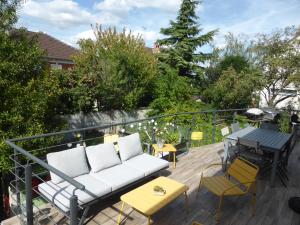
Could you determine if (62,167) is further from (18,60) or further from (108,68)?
(108,68)

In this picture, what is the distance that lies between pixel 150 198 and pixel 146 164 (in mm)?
1298

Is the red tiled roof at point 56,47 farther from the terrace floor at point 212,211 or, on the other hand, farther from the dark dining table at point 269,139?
the terrace floor at point 212,211

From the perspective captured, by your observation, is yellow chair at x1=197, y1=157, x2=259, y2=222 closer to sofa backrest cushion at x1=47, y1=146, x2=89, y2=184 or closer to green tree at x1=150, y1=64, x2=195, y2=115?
sofa backrest cushion at x1=47, y1=146, x2=89, y2=184

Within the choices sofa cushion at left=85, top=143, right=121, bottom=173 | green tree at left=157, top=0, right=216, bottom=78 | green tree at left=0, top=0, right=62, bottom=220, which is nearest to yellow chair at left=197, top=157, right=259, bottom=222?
sofa cushion at left=85, top=143, right=121, bottom=173

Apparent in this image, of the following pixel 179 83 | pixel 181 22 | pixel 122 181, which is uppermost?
pixel 181 22

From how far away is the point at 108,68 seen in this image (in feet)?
36.2

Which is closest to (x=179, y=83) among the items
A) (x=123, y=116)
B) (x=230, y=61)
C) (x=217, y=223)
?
(x=123, y=116)

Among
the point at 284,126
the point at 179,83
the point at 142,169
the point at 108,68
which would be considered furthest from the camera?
the point at 179,83

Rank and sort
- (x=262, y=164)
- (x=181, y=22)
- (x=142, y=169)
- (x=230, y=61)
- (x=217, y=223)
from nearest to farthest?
(x=217, y=223) → (x=142, y=169) → (x=262, y=164) → (x=181, y=22) → (x=230, y=61)

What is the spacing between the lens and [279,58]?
557 inches

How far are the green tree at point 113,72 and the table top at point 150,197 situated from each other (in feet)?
24.4

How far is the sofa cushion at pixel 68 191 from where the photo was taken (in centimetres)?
318

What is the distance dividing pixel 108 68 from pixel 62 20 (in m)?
29.4

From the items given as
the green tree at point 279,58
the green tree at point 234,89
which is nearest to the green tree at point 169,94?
the green tree at point 234,89
